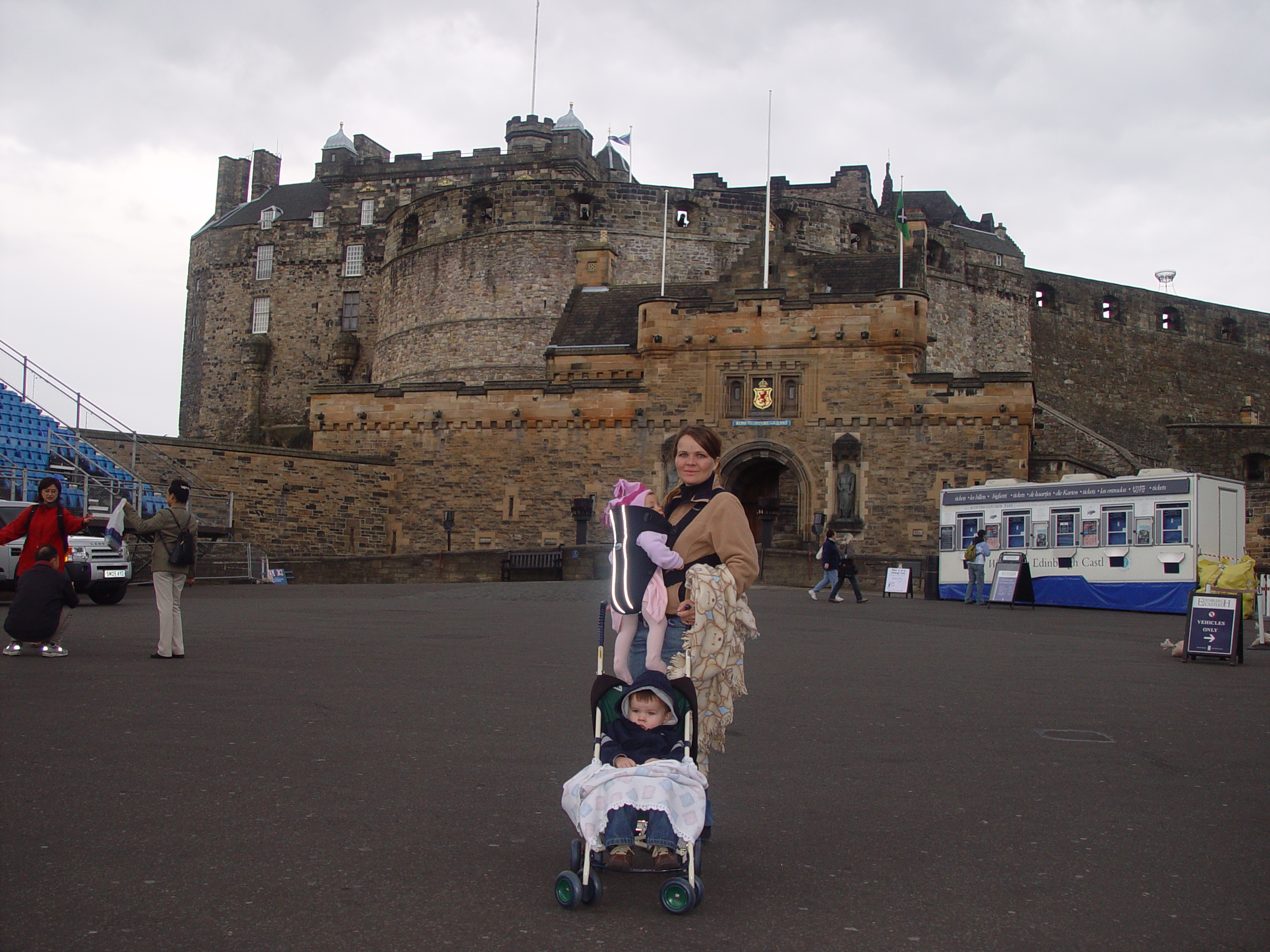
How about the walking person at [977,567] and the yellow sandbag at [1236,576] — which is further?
the walking person at [977,567]

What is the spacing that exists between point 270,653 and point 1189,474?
15.3 meters

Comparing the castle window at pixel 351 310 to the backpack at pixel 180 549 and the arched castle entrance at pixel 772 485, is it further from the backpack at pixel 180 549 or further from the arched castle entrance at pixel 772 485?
the backpack at pixel 180 549

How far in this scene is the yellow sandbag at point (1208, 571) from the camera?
40.1 ft

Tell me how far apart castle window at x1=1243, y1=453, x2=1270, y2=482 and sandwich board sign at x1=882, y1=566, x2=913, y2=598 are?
69.7 ft

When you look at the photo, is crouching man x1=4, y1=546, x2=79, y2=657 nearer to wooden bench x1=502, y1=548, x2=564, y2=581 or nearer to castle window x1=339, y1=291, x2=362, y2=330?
wooden bench x1=502, y1=548, x2=564, y2=581

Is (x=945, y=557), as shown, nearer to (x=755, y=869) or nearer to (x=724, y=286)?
(x=724, y=286)

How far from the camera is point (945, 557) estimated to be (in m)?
22.7

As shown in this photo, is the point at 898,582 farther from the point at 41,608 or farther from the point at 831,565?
the point at 41,608

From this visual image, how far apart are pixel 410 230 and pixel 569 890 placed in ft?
137

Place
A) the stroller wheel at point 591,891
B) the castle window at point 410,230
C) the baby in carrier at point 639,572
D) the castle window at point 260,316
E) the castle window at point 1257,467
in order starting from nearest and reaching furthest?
the stroller wheel at point 591,891 → the baby in carrier at point 639,572 → the castle window at point 1257,467 → the castle window at point 410,230 → the castle window at point 260,316

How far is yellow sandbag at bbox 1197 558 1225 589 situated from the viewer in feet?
40.1

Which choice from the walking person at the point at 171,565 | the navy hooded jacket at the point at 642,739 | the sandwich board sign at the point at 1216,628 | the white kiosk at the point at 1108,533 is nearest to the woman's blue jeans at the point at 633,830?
the navy hooded jacket at the point at 642,739

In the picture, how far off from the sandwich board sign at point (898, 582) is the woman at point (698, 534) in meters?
18.5

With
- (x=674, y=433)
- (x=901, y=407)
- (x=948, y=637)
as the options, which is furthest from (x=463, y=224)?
(x=948, y=637)
